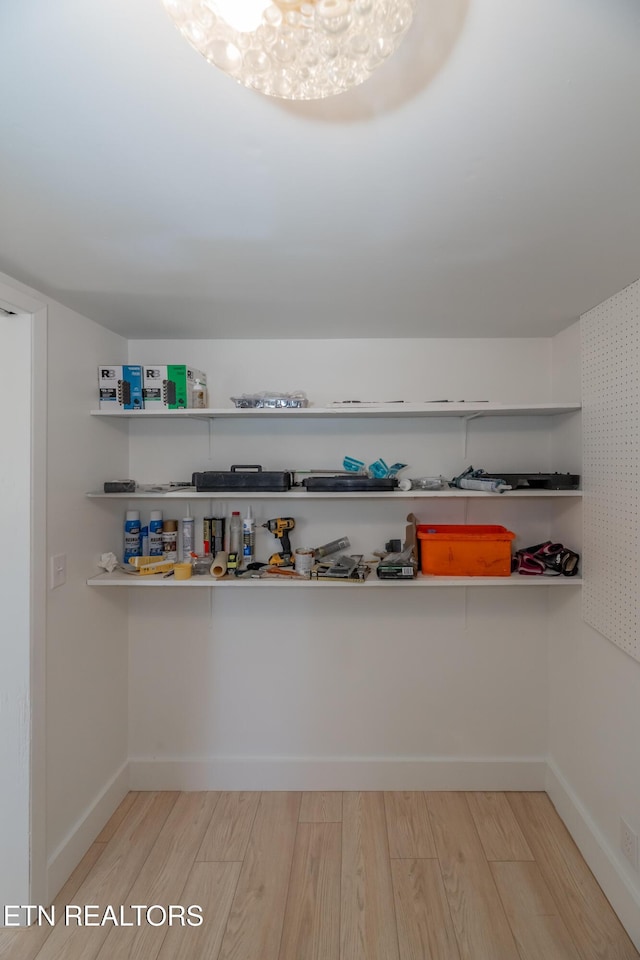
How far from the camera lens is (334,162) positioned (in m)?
0.86

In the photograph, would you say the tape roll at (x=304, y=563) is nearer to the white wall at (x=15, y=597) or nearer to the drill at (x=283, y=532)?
the drill at (x=283, y=532)

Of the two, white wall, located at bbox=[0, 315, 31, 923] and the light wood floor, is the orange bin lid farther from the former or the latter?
white wall, located at bbox=[0, 315, 31, 923]

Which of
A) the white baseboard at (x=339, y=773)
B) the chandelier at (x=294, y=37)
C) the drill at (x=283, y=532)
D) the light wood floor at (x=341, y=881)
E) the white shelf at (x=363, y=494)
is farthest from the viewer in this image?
the white baseboard at (x=339, y=773)

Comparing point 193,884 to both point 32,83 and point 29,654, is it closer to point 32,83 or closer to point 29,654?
point 29,654

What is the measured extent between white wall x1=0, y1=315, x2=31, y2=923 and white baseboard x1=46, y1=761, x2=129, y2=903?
139 millimetres

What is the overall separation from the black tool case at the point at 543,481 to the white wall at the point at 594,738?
0.20 meters

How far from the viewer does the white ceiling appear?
0.63 metres

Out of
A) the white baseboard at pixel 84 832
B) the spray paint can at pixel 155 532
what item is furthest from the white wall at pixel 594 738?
the white baseboard at pixel 84 832

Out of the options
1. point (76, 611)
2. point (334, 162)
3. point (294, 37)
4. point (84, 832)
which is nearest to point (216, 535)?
point (76, 611)

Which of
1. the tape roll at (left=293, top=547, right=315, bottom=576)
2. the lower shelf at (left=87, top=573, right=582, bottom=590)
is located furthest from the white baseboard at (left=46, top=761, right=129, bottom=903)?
the tape roll at (left=293, top=547, right=315, bottom=576)

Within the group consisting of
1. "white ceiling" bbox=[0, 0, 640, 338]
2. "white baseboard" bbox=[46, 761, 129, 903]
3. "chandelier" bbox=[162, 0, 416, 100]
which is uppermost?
"white ceiling" bbox=[0, 0, 640, 338]

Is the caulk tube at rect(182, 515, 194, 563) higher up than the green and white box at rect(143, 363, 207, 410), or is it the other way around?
the green and white box at rect(143, 363, 207, 410)

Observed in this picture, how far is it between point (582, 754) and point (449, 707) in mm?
551

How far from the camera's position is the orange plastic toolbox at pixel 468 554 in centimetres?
183
